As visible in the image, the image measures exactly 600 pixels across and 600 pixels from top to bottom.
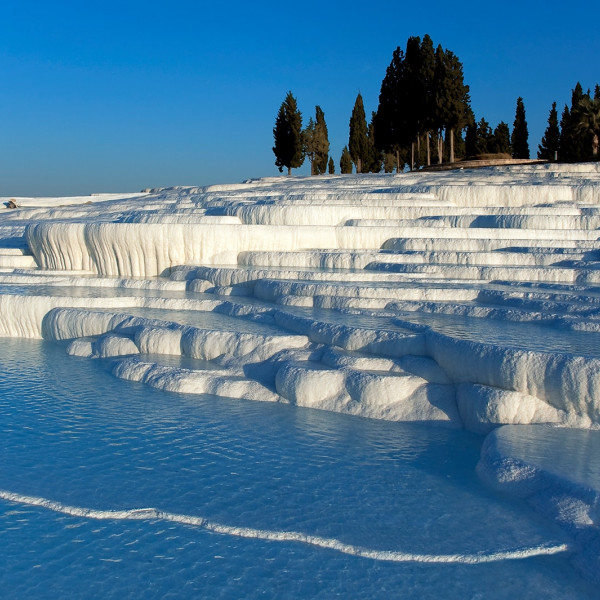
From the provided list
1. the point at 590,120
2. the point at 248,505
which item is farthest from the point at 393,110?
the point at 248,505

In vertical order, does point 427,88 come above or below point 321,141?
above

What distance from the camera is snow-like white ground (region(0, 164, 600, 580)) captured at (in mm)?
4891

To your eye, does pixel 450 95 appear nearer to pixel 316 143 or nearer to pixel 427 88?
pixel 427 88

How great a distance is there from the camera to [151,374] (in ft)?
19.5

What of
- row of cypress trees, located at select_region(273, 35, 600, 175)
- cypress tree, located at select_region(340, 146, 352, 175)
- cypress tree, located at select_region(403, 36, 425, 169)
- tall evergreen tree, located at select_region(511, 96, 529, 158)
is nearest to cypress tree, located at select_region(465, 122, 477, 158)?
row of cypress trees, located at select_region(273, 35, 600, 175)

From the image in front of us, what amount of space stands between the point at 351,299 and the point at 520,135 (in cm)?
3157

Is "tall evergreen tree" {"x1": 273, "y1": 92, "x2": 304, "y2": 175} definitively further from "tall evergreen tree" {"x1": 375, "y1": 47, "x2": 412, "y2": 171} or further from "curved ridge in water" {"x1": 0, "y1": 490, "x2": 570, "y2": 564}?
"curved ridge in water" {"x1": 0, "y1": 490, "x2": 570, "y2": 564}

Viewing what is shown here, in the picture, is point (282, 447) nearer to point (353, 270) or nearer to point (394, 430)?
point (394, 430)

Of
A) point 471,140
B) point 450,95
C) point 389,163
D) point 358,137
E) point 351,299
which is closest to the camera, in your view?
point 351,299

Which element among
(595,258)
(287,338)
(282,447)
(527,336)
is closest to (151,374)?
(287,338)

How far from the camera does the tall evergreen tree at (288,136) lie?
33.4 m

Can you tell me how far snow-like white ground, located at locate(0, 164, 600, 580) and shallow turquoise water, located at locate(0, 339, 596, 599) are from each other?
45 cm

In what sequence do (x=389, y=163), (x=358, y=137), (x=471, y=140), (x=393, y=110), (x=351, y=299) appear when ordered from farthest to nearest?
(x=389, y=163), (x=471, y=140), (x=358, y=137), (x=393, y=110), (x=351, y=299)

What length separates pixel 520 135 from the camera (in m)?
35.6
